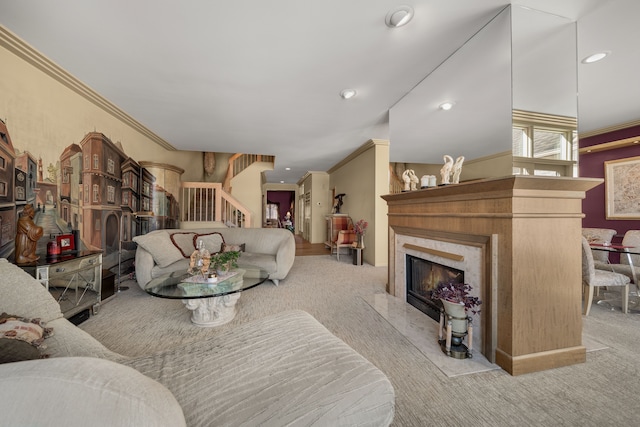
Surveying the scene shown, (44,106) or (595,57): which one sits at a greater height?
(595,57)

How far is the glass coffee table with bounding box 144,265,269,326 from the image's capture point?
2195 mm

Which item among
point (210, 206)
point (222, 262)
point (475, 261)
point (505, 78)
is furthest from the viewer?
point (210, 206)

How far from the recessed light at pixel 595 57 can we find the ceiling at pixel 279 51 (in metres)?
0.06

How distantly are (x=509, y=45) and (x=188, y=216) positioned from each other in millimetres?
6075

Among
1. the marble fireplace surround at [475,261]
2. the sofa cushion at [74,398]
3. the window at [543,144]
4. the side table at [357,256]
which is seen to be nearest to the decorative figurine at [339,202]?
the side table at [357,256]

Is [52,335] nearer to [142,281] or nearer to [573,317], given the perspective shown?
[142,281]

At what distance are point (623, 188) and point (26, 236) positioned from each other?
7.77 meters

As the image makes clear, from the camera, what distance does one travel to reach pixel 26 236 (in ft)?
6.97

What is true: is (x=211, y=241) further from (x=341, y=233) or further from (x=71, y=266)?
(x=341, y=233)

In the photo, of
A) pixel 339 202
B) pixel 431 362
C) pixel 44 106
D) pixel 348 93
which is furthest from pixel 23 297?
pixel 339 202

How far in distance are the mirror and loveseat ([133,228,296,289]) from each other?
8.56ft

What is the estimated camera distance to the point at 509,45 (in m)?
1.80

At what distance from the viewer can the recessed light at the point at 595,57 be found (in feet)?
7.72

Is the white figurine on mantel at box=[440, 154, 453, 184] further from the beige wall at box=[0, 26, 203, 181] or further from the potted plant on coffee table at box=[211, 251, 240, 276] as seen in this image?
the beige wall at box=[0, 26, 203, 181]
